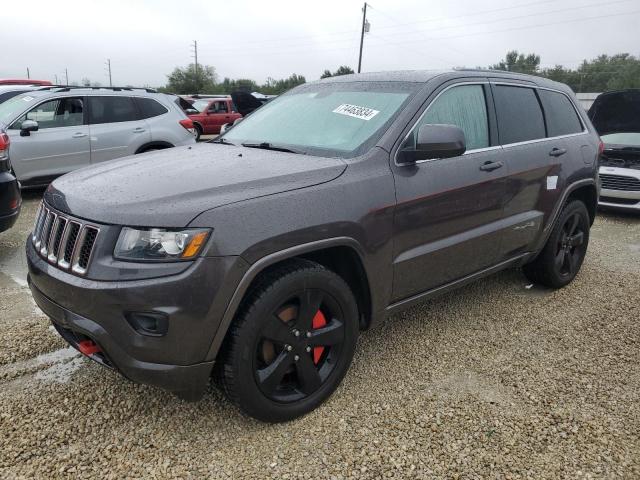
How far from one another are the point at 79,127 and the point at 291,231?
21.8 feet

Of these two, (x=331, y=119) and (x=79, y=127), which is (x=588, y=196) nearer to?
(x=331, y=119)

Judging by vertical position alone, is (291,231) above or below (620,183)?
above

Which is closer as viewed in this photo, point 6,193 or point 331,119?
point 331,119

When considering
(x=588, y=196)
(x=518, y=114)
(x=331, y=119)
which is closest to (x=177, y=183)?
(x=331, y=119)

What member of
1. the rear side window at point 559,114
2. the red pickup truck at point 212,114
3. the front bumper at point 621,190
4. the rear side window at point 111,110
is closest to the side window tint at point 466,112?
the rear side window at point 559,114

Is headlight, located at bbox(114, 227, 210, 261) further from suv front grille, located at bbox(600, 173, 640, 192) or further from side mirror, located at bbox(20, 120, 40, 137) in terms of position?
suv front grille, located at bbox(600, 173, 640, 192)

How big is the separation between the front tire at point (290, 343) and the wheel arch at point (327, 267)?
0.24 ft

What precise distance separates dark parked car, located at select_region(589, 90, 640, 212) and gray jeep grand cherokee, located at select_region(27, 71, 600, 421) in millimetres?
4482

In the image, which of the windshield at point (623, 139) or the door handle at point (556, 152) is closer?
the door handle at point (556, 152)

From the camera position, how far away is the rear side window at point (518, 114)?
3510 mm

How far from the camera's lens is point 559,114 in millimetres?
4133

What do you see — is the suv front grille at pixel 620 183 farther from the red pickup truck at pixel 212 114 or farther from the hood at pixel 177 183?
the red pickup truck at pixel 212 114

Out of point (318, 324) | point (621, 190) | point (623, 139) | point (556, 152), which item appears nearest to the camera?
point (318, 324)

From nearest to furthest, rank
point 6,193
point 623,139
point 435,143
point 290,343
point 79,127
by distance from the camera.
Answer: point 290,343, point 435,143, point 6,193, point 79,127, point 623,139
